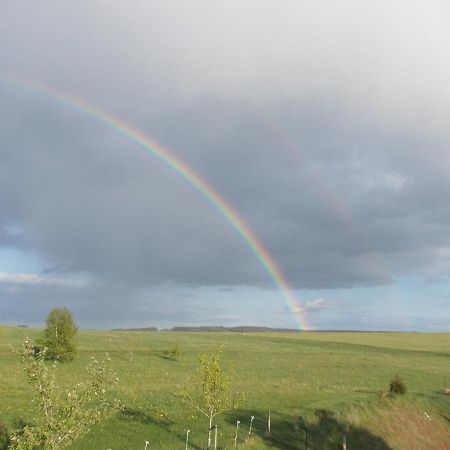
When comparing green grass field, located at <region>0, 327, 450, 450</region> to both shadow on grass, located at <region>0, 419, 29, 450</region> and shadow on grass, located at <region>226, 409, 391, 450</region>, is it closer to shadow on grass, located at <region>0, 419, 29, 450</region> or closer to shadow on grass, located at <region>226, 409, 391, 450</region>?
shadow on grass, located at <region>226, 409, 391, 450</region>

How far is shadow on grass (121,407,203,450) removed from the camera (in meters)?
39.2

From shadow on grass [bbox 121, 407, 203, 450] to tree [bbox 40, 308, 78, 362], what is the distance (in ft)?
119

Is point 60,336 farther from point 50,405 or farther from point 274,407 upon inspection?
point 50,405

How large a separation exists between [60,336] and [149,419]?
44.1m

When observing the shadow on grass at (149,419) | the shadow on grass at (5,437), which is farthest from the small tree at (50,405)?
the shadow on grass at (149,419)

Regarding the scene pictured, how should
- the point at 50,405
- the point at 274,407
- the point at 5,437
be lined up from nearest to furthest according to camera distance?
the point at 50,405 → the point at 5,437 → the point at 274,407

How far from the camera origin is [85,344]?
106438 millimetres

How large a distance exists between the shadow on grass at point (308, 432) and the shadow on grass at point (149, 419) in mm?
5001

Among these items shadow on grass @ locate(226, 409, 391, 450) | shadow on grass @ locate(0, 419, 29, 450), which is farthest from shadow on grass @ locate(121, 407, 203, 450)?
shadow on grass @ locate(0, 419, 29, 450)

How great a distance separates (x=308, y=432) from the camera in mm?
43688

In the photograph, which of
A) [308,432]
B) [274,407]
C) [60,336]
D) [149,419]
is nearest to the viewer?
[149,419]

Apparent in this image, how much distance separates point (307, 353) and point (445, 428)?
65.2 m

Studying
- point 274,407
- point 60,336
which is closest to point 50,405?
point 274,407

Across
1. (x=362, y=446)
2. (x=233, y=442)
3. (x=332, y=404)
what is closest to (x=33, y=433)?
(x=233, y=442)
